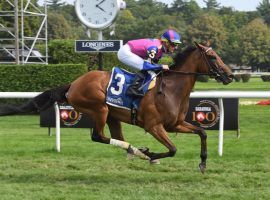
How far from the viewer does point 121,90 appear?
21.2 ft

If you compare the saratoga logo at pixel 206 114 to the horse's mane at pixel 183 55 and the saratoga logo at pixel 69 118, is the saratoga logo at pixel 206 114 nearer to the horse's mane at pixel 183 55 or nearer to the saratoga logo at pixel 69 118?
the saratoga logo at pixel 69 118

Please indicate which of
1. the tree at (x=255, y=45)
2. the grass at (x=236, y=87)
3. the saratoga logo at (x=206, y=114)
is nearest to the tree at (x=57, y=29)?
the tree at (x=255, y=45)

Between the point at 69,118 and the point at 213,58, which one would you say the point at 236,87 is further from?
the point at 213,58

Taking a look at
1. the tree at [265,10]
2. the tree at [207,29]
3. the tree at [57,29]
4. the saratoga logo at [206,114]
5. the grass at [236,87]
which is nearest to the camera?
the saratoga logo at [206,114]

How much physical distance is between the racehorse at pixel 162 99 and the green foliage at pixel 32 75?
358 inches

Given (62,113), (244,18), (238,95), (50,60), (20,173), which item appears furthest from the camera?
(244,18)

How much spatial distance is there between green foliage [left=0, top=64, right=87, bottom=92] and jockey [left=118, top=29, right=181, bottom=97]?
9200mm

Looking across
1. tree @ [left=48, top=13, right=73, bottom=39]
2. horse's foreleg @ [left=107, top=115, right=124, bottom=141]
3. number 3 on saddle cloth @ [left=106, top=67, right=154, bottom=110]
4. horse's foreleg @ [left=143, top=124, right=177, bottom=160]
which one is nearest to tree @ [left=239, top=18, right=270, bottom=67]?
tree @ [left=48, top=13, right=73, bottom=39]

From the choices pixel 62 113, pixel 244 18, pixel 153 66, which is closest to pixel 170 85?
pixel 153 66

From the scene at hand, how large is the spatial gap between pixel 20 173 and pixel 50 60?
13.7 m

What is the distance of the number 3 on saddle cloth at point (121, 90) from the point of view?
253 inches

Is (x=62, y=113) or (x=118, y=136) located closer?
(x=118, y=136)

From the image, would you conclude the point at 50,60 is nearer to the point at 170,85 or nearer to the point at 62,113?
the point at 62,113

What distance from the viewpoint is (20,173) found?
6875 millimetres
